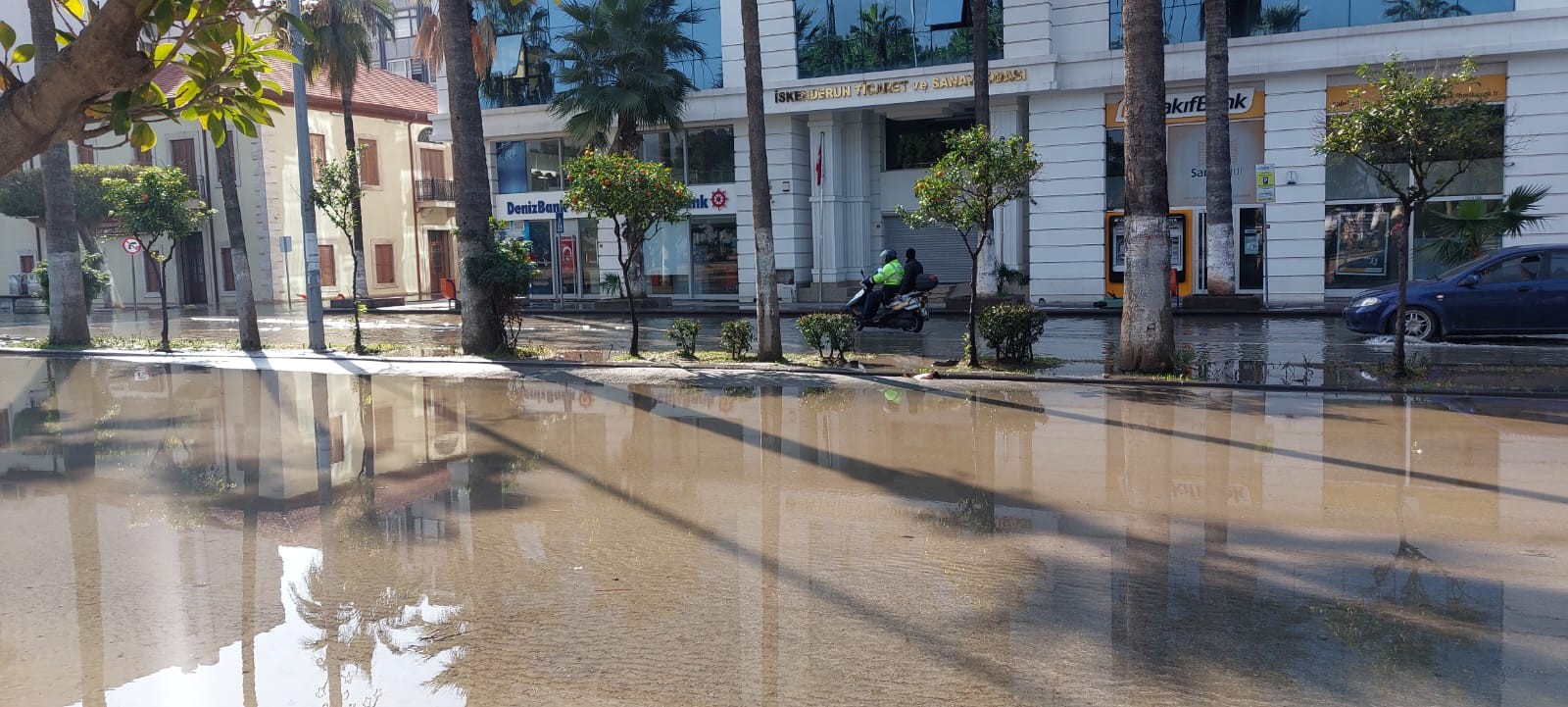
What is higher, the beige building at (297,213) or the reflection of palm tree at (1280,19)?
the reflection of palm tree at (1280,19)

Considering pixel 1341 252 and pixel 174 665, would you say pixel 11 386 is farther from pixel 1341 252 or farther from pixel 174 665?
pixel 1341 252

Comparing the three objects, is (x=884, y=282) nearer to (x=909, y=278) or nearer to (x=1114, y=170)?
(x=909, y=278)

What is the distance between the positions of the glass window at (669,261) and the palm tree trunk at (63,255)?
1515 centimetres

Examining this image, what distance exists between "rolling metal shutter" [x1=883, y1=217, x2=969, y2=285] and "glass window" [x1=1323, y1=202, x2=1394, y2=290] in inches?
351

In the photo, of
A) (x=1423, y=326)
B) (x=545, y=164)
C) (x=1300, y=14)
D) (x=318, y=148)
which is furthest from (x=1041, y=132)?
(x=318, y=148)

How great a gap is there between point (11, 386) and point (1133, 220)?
51.3ft

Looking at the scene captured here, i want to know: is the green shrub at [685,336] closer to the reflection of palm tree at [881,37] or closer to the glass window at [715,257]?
the reflection of palm tree at [881,37]

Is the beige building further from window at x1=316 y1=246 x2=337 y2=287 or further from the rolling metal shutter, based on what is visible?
the rolling metal shutter

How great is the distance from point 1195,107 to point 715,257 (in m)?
13.7

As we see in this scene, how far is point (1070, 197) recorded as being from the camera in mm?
27188

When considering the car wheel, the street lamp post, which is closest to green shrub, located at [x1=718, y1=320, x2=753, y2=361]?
the street lamp post

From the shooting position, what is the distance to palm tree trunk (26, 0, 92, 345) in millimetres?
20469

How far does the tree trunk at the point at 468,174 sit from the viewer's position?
17.0 m

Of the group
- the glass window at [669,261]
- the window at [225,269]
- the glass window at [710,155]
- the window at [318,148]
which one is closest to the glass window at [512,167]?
the glass window at [669,261]
